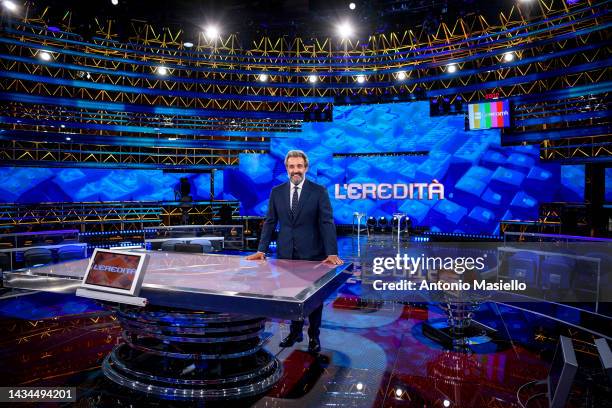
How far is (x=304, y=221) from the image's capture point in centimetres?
315

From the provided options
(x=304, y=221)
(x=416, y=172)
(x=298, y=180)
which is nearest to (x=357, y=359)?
(x=304, y=221)

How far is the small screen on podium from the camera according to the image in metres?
2.01

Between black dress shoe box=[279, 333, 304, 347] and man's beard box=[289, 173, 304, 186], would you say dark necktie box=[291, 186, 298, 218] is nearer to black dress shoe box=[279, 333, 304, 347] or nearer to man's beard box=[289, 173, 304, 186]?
man's beard box=[289, 173, 304, 186]

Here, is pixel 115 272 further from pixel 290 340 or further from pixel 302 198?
pixel 290 340

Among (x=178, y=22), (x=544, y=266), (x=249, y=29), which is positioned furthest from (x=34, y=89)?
(x=544, y=266)

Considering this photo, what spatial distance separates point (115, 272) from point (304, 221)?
1.45m

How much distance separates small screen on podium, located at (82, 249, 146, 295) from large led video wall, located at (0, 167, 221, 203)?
1074 centimetres

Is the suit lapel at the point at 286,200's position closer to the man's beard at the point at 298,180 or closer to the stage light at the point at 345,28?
the man's beard at the point at 298,180

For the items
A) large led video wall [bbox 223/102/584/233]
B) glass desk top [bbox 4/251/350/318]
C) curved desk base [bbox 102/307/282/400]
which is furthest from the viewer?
large led video wall [bbox 223/102/584/233]

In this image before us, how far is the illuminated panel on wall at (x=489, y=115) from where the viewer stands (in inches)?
456

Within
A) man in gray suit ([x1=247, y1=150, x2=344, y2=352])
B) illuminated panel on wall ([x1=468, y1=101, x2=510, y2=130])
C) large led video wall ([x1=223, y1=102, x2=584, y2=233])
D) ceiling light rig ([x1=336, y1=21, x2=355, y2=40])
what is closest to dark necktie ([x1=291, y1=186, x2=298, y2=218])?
man in gray suit ([x1=247, y1=150, x2=344, y2=352])

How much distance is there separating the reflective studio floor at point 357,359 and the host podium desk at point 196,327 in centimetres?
10

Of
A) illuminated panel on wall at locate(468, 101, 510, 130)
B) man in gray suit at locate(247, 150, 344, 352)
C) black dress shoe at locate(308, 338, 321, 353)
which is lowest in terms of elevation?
black dress shoe at locate(308, 338, 321, 353)

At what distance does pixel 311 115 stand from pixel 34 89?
10.5 metres
